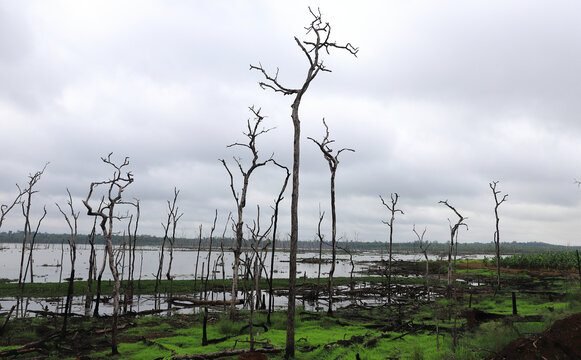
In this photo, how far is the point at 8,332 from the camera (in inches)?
612

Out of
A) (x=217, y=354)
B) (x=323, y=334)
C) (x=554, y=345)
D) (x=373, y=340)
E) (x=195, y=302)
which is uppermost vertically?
(x=554, y=345)

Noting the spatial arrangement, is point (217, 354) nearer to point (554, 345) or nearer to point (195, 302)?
point (554, 345)

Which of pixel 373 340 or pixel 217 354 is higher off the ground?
pixel 373 340

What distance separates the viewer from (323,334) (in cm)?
1458

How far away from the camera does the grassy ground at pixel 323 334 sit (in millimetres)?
10789

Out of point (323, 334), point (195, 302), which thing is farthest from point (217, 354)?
point (195, 302)

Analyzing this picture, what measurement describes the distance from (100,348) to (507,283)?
1390 inches

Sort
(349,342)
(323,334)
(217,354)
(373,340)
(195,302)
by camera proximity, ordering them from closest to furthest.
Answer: (217,354) → (349,342) → (373,340) → (323,334) → (195,302)

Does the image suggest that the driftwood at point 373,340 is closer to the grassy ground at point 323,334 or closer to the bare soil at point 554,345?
the grassy ground at point 323,334

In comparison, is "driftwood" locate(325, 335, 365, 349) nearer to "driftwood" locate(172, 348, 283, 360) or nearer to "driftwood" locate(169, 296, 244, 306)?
"driftwood" locate(172, 348, 283, 360)

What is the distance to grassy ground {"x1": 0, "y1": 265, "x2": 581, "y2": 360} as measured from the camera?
10.8 m

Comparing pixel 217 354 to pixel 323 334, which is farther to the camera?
pixel 323 334

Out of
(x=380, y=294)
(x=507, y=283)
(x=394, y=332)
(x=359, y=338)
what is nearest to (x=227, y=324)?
(x=359, y=338)

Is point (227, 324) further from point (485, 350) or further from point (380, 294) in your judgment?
point (380, 294)
